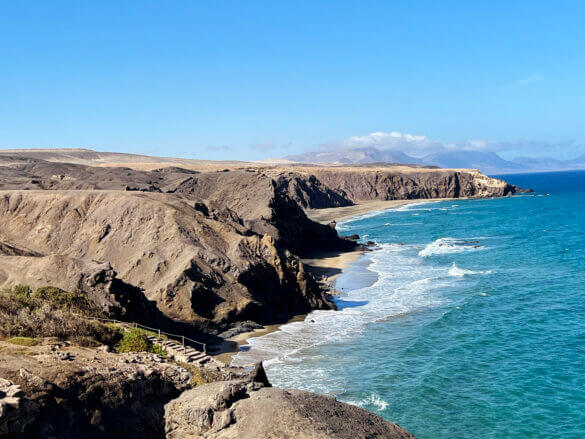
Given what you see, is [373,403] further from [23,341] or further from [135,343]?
[23,341]

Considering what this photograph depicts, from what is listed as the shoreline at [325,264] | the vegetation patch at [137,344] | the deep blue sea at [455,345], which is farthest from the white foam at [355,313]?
the vegetation patch at [137,344]

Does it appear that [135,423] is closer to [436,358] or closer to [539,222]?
[436,358]

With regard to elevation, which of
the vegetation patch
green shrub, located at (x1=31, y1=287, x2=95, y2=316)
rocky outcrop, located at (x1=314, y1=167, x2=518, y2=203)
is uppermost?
rocky outcrop, located at (x1=314, y1=167, x2=518, y2=203)

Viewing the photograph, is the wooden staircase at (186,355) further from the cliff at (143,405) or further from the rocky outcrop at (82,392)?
the cliff at (143,405)

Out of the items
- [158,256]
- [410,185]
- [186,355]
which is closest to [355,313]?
[158,256]

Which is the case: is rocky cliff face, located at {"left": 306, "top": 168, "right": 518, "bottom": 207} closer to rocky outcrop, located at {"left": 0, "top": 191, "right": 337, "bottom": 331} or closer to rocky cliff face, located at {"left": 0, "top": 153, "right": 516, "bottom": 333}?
rocky cliff face, located at {"left": 0, "top": 153, "right": 516, "bottom": 333}

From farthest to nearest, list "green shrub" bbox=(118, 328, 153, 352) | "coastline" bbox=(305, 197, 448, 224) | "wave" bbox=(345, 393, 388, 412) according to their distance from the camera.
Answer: "coastline" bbox=(305, 197, 448, 224) → "wave" bbox=(345, 393, 388, 412) → "green shrub" bbox=(118, 328, 153, 352)

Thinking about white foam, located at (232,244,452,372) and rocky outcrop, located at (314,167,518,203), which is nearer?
white foam, located at (232,244,452,372)

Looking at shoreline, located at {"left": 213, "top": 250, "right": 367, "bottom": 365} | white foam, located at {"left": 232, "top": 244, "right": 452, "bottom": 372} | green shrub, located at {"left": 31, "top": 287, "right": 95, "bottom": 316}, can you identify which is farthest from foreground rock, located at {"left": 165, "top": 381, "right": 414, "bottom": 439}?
shoreline, located at {"left": 213, "top": 250, "right": 367, "bottom": 365}

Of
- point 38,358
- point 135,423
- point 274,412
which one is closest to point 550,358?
point 274,412
